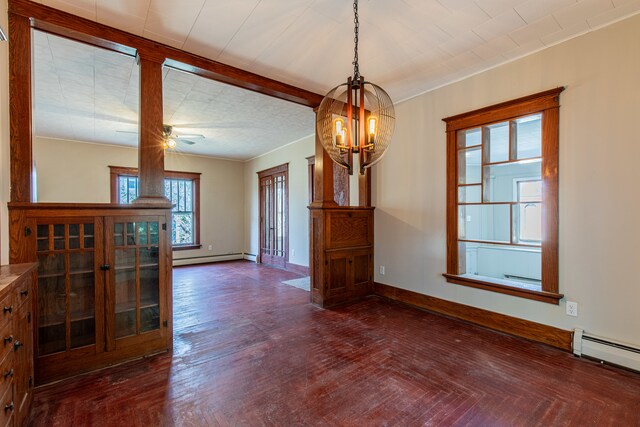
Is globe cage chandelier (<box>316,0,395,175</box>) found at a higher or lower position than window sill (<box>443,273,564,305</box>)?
higher

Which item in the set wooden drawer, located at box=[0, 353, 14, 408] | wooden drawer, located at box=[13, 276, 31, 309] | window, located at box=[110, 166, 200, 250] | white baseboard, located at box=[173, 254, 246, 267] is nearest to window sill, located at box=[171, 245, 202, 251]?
window, located at box=[110, 166, 200, 250]

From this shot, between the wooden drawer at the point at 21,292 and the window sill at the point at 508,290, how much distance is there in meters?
3.74

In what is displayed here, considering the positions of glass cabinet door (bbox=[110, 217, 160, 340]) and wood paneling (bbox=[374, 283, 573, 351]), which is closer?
glass cabinet door (bbox=[110, 217, 160, 340])

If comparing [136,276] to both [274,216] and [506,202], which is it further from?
[274,216]

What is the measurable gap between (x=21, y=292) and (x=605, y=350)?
4240 millimetres

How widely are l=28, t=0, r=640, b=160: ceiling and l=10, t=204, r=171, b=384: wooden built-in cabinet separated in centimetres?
161

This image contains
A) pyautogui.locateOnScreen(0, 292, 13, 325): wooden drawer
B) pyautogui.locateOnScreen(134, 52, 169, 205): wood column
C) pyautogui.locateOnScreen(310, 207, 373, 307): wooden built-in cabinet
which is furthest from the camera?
pyautogui.locateOnScreen(310, 207, 373, 307): wooden built-in cabinet

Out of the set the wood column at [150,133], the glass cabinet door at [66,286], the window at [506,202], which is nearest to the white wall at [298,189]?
the window at [506,202]

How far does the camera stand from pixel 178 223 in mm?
7199

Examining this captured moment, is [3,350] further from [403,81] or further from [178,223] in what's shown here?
[178,223]

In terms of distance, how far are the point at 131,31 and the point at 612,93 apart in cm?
413

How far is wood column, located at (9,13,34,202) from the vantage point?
2111 mm

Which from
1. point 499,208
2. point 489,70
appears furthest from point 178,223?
point 499,208

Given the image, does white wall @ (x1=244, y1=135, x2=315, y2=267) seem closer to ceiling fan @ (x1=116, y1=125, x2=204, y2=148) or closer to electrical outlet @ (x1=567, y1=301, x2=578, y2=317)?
ceiling fan @ (x1=116, y1=125, x2=204, y2=148)
